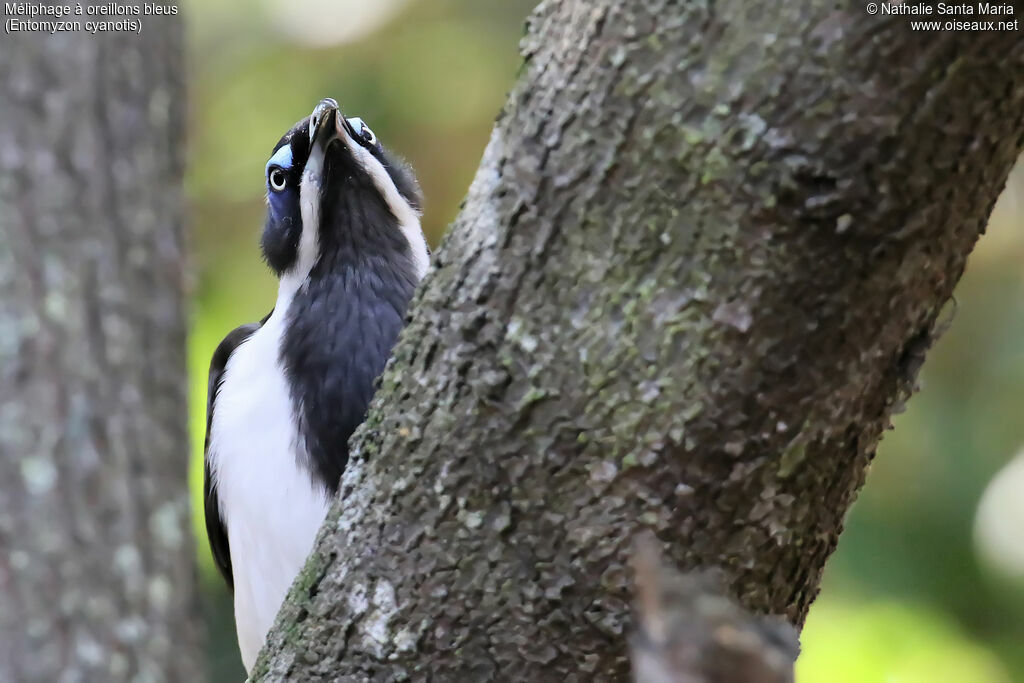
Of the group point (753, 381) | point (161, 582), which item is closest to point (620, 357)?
point (753, 381)

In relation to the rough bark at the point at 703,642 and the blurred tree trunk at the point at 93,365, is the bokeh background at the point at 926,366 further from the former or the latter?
the rough bark at the point at 703,642

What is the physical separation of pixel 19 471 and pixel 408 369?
0.55 meters

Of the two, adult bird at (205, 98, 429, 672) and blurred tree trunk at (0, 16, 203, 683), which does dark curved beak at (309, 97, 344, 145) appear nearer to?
adult bird at (205, 98, 429, 672)

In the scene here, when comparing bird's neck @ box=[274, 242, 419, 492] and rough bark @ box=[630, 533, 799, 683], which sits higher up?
bird's neck @ box=[274, 242, 419, 492]

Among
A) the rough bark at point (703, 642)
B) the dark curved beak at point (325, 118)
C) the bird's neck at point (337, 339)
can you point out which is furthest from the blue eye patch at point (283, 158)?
the rough bark at point (703, 642)

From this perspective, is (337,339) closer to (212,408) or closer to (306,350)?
(306,350)

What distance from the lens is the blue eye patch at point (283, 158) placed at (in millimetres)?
3197

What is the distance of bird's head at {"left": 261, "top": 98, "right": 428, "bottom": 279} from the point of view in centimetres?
315

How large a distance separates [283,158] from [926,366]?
2.12 m

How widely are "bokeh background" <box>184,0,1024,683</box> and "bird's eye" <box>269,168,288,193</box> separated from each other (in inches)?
8.7

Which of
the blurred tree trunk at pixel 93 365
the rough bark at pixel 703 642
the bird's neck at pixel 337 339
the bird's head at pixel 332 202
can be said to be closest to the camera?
the rough bark at pixel 703 642

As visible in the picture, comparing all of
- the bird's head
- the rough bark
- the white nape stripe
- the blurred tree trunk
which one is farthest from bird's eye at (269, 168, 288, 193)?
the rough bark

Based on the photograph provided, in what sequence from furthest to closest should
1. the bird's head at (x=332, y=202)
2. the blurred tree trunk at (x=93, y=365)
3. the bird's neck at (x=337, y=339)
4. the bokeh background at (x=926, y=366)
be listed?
the bokeh background at (x=926, y=366) < the bird's head at (x=332, y=202) < the bird's neck at (x=337, y=339) < the blurred tree trunk at (x=93, y=365)

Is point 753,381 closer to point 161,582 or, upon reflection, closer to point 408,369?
point 408,369
